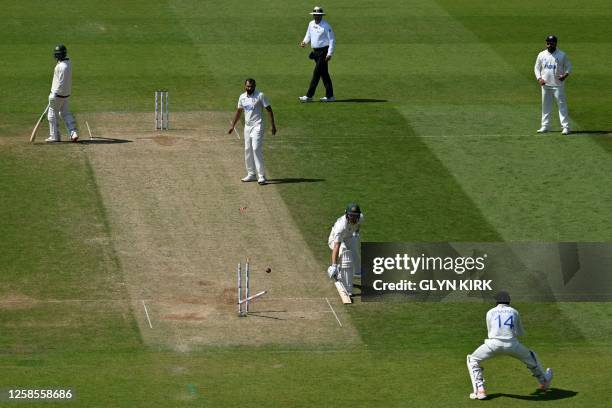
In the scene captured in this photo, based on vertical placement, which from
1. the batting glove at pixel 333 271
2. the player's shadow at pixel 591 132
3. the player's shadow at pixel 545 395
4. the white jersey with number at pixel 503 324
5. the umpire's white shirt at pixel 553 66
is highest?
the umpire's white shirt at pixel 553 66

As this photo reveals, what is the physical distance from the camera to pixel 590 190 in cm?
3048

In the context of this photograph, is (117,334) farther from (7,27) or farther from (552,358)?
(7,27)

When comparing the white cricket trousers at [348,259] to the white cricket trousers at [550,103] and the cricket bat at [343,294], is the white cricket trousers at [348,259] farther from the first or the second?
the white cricket trousers at [550,103]

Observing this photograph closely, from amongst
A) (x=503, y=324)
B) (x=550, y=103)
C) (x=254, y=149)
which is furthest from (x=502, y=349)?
(x=550, y=103)

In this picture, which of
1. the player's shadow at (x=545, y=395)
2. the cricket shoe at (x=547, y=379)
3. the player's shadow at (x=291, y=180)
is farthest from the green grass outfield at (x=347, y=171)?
the player's shadow at (x=291, y=180)

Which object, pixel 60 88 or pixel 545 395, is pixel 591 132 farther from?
pixel 545 395

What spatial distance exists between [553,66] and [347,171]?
5698 millimetres

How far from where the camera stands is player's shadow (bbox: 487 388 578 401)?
20.9m

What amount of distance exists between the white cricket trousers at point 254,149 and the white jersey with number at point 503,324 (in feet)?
33.2

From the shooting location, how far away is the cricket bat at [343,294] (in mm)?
24641

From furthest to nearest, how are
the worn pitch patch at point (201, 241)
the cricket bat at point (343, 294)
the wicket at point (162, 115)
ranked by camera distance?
1. the wicket at point (162, 115)
2. the cricket bat at point (343, 294)
3. the worn pitch patch at point (201, 241)

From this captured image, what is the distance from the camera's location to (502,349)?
2083cm

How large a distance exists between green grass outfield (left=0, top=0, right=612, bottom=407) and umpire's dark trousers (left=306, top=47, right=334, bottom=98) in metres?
0.63

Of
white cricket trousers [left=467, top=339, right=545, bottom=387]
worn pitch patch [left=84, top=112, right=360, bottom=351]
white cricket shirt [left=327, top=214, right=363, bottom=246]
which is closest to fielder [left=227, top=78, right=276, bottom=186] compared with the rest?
worn pitch patch [left=84, top=112, right=360, bottom=351]
